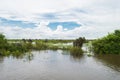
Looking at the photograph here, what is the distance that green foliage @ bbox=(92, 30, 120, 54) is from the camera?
49628 mm

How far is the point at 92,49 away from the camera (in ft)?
180

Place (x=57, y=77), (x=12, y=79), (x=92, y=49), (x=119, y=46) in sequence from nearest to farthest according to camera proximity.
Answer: (x=12, y=79), (x=57, y=77), (x=119, y=46), (x=92, y=49)

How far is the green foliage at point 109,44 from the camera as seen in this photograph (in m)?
49.6

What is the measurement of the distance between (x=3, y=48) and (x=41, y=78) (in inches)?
1136

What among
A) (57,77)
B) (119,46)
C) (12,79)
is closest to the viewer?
(12,79)

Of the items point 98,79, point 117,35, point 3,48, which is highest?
point 117,35

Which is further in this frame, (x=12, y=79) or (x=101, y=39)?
(x=101, y=39)

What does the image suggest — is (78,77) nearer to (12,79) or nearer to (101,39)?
(12,79)

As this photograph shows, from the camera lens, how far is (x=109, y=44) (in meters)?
49.6

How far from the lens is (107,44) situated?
1955 inches

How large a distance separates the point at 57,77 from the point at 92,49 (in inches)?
1256

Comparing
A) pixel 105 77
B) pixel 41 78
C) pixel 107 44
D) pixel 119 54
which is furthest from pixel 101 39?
pixel 41 78

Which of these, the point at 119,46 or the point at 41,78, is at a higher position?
the point at 119,46

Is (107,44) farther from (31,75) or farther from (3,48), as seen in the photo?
(31,75)
